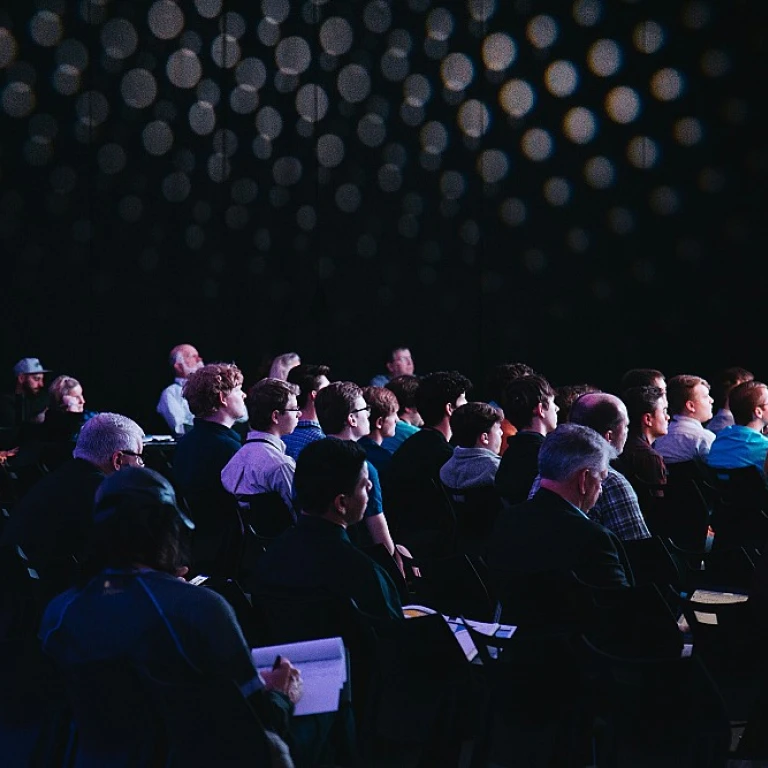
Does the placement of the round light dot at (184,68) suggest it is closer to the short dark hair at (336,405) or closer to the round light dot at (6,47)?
the round light dot at (6,47)

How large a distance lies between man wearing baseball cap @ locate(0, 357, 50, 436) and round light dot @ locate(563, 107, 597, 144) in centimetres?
521

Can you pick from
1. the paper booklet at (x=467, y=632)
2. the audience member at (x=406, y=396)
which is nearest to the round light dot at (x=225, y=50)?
the audience member at (x=406, y=396)

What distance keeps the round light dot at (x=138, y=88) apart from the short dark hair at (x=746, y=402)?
698 centimetres

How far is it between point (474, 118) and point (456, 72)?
0.46 meters

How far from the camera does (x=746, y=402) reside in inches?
237

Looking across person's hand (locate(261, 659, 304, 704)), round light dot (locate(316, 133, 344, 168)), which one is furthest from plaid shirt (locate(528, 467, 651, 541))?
round light dot (locate(316, 133, 344, 168))

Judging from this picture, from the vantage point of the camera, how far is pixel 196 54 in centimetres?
1126

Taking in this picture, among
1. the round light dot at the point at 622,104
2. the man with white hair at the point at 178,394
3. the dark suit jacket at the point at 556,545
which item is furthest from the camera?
the round light dot at the point at 622,104

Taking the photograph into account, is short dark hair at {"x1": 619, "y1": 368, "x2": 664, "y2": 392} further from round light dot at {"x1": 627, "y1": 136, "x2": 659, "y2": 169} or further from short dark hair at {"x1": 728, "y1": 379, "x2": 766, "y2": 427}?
round light dot at {"x1": 627, "y1": 136, "x2": 659, "y2": 169}

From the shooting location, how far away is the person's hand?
7.97 ft

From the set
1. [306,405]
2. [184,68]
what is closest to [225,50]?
[184,68]

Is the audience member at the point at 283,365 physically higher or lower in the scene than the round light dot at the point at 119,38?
lower

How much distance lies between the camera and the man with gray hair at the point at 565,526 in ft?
11.1

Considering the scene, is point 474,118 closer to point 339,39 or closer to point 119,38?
point 339,39
